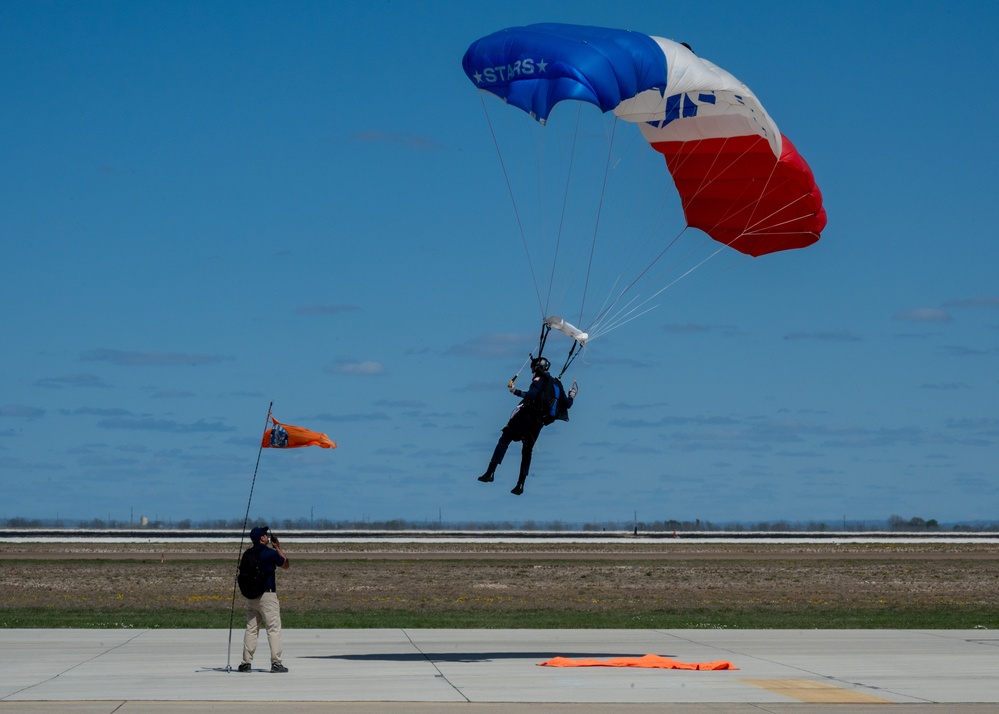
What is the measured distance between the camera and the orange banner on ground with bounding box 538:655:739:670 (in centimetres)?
1636

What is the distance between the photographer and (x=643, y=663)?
16.6 m

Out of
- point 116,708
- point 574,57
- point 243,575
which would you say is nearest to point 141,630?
point 243,575

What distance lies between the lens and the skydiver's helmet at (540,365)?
1589cm

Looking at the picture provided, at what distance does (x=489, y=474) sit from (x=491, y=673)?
2509mm

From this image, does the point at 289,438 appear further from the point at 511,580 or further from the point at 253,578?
the point at 511,580

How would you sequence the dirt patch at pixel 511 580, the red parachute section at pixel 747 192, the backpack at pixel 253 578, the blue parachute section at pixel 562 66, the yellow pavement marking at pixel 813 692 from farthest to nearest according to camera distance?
1. the dirt patch at pixel 511 580
2. the red parachute section at pixel 747 192
3. the backpack at pixel 253 578
4. the blue parachute section at pixel 562 66
5. the yellow pavement marking at pixel 813 692

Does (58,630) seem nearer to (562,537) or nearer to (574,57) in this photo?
(574,57)

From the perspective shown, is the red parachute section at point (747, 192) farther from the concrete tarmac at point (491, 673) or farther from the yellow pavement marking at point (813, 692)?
the yellow pavement marking at point (813, 692)

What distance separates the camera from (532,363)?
16.0 m

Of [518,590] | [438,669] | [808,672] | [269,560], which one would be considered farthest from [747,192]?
[518,590]

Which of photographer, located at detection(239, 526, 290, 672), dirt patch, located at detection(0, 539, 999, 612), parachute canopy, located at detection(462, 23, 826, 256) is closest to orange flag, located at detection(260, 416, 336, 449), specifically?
photographer, located at detection(239, 526, 290, 672)

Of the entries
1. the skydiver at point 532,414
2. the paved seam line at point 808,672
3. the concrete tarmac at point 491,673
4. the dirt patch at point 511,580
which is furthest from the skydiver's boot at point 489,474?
the dirt patch at point 511,580

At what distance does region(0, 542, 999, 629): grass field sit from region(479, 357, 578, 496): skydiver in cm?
557

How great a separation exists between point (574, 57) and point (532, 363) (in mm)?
3866
